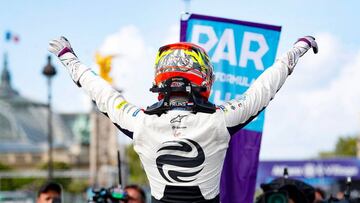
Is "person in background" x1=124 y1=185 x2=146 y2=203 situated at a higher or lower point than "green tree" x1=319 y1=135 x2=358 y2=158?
higher

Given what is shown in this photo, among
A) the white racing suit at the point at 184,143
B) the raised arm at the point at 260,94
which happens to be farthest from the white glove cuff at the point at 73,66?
the raised arm at the point at 260,94

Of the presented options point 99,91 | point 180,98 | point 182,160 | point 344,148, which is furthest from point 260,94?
point 344,148

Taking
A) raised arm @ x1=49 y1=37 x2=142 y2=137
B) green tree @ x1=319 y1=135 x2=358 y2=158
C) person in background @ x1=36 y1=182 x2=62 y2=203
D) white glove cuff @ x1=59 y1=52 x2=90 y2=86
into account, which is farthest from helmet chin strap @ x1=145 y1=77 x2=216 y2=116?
green tree @ x1=319 y1=135 x2=358 y2=158

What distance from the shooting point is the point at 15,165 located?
137125 mm

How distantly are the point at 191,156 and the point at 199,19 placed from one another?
2.54 meters

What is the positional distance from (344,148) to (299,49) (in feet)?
412

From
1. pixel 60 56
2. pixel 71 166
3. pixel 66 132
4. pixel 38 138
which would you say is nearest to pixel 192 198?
pixel 60 56

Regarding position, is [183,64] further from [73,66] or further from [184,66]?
[73,66]

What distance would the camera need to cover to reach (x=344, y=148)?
129 meters

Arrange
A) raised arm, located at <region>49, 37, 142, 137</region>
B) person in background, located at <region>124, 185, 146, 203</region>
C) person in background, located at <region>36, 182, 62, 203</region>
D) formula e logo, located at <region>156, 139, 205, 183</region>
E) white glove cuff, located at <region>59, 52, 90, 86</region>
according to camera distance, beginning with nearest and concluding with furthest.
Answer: formula e logo, located at <region>156, 139, 205, 183</region> → raised arm, located at <region>49, 37, 142, 137</region> → white glove cuff, located at <region>59, 52, 90, 86</region> → person in background, located at <region>36, 182, 62, 203</region> → person in background, located at <region>124, 185, 146, 203</region>

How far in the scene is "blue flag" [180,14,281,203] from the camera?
716cm

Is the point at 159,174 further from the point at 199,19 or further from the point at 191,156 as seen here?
the point at 199,19

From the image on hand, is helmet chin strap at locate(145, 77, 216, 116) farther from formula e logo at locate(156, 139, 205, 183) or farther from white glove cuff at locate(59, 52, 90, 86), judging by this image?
white glove cuff at locate(59, 52, 90, 86)

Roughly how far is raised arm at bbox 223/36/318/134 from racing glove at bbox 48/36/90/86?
0.85 m
